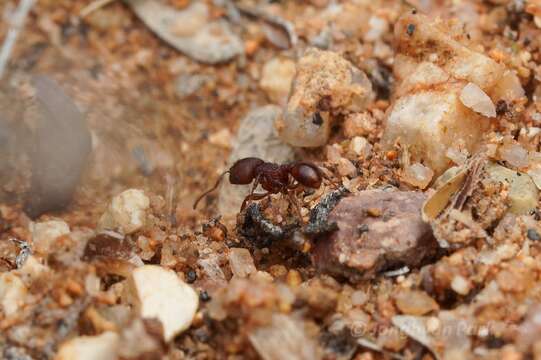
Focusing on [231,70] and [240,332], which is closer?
[240,332]

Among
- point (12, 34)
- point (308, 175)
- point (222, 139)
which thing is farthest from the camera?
point (222, 139)

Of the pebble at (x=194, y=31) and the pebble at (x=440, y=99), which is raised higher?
the pebble at (x=440, y=99)

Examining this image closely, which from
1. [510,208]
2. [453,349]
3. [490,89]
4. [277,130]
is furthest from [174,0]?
[453,349]

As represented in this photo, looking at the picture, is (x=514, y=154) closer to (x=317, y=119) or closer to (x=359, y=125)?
(x=359, y=125)

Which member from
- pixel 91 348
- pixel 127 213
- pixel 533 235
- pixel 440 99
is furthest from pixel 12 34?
pixel 533 235

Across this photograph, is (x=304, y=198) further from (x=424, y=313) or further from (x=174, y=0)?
(x=174, y=0)

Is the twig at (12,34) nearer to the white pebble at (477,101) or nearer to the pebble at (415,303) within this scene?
the white pebble at (477,101)

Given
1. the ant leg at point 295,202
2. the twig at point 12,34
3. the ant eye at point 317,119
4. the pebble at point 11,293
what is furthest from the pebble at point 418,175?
the twig at point 12,34
